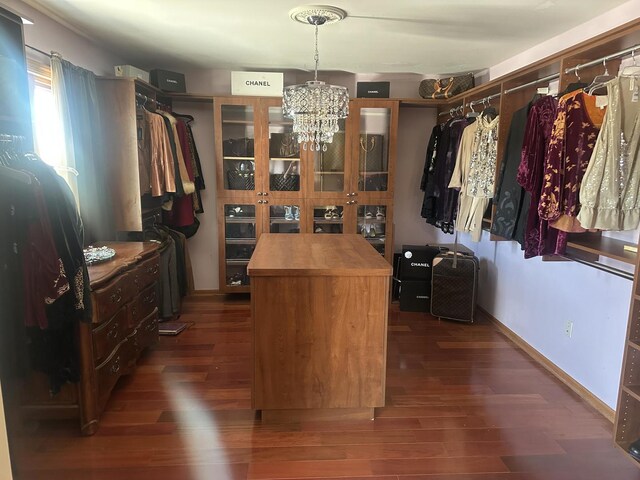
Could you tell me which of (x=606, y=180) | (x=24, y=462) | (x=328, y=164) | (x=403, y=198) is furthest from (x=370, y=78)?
(x=24, y=462)

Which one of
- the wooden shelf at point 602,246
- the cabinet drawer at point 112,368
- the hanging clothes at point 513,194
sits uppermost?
the hanging clothes at point 513,194

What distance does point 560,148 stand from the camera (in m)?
2.19

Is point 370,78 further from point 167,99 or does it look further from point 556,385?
point 556,385

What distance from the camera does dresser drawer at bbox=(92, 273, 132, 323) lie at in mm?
2121

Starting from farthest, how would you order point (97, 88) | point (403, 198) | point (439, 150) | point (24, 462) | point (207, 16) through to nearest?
1. point (403, 198)
2. point (439, 150)
3. point (97, 88)
4. point (207, 16)
5. point (24, 462)

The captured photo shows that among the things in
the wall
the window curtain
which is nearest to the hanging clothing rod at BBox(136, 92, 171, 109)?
the window curtain

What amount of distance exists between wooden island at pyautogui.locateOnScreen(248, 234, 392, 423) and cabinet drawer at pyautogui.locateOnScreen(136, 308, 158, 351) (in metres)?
1.04

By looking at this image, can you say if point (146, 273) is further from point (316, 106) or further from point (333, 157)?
point (333, 157)

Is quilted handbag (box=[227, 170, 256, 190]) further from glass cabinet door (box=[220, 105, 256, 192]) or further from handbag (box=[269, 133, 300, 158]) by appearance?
handbag (box=[269, 133, 300, 158])

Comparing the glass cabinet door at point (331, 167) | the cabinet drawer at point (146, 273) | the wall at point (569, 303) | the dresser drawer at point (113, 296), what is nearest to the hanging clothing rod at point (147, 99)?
the cabinet drawer at point (146, 273)

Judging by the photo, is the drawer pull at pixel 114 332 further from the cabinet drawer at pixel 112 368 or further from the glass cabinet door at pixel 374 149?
the glass cabinet door at pixel 374 149

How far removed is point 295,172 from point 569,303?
259cm

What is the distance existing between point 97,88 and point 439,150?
9.79 ft

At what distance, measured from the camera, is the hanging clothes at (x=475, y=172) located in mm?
3166
